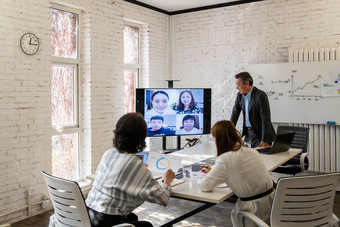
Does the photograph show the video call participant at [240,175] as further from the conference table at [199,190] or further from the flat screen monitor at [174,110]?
the flat screen monitor at [174,110]

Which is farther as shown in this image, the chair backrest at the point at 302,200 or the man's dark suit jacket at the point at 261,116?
the man's dark suit jacket at the point at 261,116

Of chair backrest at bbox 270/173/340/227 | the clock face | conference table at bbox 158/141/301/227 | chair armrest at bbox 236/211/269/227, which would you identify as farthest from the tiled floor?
the clock face

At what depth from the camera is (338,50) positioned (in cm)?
509

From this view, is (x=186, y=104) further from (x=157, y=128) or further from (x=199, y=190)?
(x=199, y=190)

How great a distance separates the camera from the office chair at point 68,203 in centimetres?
211

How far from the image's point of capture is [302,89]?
17.7 feet

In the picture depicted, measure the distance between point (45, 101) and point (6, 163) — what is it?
3.00 ft

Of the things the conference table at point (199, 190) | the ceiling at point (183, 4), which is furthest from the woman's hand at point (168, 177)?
the ceiling at point (183, 4)

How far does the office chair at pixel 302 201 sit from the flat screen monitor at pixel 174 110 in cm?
295

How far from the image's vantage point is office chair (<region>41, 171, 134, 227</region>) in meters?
2.11

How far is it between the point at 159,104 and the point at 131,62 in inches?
56.9

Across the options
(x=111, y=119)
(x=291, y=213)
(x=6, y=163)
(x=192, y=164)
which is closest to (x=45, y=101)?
(x=6, y=163)

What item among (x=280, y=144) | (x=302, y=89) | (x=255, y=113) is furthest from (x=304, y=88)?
(x=280, y=144)

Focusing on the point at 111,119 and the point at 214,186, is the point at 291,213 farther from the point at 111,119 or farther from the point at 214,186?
the point at 111,119
